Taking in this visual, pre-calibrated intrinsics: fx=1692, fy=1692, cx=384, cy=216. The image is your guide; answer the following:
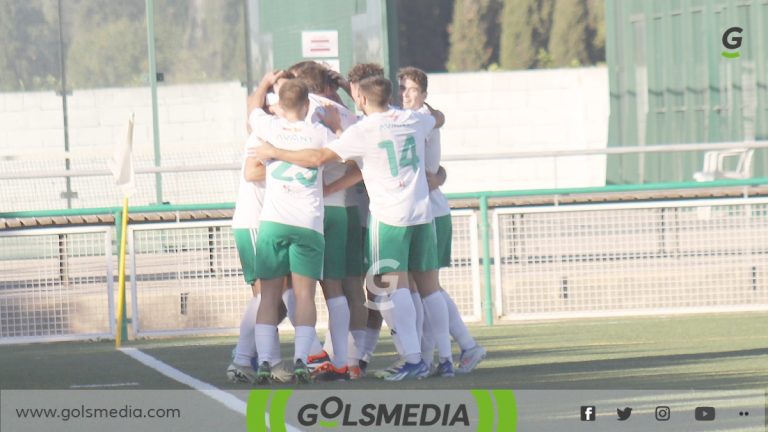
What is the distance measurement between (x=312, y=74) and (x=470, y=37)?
53.4 meters

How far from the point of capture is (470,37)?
62688 mm

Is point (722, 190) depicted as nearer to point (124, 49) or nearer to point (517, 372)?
point (517, 372)

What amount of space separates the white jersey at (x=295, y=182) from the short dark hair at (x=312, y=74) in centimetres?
43

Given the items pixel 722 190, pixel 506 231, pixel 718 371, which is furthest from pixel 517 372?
pixel 722 190

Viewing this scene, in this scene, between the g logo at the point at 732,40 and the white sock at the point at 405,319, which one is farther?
the g logo at the point at 732,40

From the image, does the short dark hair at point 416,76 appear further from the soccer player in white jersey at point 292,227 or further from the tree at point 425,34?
the tree at point 425,34

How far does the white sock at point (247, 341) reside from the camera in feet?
31.9

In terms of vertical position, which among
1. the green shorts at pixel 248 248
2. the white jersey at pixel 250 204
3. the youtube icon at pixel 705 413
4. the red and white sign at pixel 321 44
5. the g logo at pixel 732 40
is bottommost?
the youtube icon at pixel 705 413

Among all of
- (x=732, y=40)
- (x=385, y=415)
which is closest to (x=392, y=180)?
(x=385, y=415)

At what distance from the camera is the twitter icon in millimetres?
7488

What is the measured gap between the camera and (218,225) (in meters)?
13.8

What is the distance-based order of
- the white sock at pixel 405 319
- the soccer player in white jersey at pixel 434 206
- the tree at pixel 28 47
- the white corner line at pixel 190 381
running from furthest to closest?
the tree at pixel 28 47 → the soccer player in white jersey at pixel 434 206 → the white sock at pixel 405 319 → the white corner line at pixel 190 381

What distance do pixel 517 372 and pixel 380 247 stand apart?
3.82 feet

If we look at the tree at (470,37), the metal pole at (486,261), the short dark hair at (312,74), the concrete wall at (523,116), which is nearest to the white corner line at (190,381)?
the short dark hair at (312,74)
